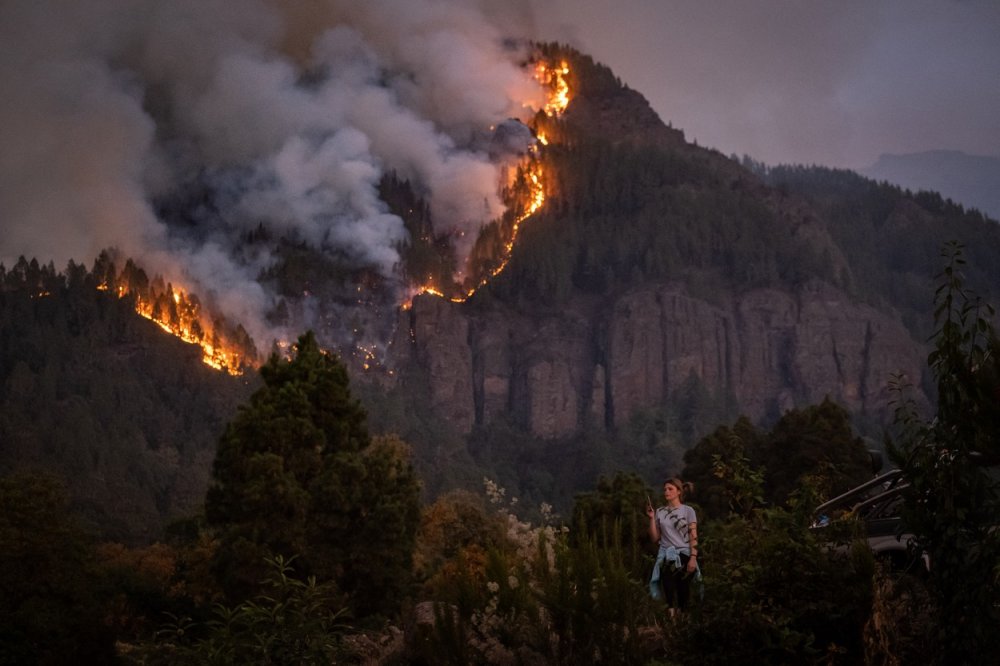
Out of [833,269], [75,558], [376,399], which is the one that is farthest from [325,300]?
[75,558]

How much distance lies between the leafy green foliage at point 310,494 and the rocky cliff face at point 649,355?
124584 millimetres

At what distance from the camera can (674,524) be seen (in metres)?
12.0

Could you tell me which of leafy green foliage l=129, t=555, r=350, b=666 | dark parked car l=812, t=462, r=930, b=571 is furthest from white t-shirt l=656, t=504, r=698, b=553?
leafy green foliage l=129, t=555, r=350, b=666

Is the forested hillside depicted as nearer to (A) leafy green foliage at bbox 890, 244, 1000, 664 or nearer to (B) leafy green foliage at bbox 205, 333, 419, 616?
(B) leafy green foliage at bbox 205, 333, 419, 616

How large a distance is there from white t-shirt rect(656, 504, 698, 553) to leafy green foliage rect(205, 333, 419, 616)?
2197 centimetres

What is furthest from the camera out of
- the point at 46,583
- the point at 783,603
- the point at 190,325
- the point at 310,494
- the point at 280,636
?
the point at 190,325

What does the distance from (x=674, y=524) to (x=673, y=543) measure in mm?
393

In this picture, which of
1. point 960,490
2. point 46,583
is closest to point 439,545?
point 46,583

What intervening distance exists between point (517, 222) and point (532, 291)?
15117mm

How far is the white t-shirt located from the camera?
39.0ft

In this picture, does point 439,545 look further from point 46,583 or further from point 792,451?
point 792,451

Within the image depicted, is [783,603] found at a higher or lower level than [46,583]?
higher

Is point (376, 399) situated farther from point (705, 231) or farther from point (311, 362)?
point (311, 362)

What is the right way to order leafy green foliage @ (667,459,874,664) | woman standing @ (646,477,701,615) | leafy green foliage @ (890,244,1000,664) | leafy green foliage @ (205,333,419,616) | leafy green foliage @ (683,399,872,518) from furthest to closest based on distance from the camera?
leafy green foliage @ (683,399,872,518) < leafy green foliage @ (205,333,419,616) < woman standing @ (646,477,701,615) < leafy green foliage @ (667,459,874,664) < leafy green foliage @ (890,244,1000,664)
